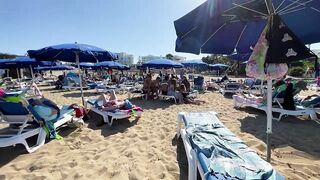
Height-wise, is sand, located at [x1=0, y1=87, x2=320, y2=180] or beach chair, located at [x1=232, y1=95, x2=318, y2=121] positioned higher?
beach chair, located at [x1=232, y1=95, x2=318, y2=121]

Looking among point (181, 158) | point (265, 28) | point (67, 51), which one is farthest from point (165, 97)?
point (265, 28)

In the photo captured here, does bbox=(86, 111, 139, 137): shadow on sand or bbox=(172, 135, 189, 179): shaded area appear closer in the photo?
bbox=(172, 135, 189, 179): shaded area

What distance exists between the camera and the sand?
348cm

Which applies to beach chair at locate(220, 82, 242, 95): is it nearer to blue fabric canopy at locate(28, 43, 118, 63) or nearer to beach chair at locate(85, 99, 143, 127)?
blue fabric canopy at locate(28, 43, 118, 63)

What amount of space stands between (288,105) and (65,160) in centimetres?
607

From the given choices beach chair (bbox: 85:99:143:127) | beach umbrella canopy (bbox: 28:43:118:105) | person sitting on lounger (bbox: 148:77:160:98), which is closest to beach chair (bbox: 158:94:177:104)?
person sitting on lounger (bbox: 148:77:160:98)

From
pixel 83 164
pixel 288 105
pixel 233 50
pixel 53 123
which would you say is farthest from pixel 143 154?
pixel 288 105

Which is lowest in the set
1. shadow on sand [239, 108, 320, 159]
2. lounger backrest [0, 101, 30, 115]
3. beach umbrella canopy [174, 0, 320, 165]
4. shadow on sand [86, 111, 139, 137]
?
shadow on sand [239, 108, 320, 159]

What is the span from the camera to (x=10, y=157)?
4.18m

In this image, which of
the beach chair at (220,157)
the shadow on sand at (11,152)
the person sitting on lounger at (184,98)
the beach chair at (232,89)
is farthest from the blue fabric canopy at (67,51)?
the beach chair at (232,89)

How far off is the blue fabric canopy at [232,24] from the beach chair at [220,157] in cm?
134

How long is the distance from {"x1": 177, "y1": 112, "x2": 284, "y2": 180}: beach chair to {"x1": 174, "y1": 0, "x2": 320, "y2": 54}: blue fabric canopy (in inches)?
52.8

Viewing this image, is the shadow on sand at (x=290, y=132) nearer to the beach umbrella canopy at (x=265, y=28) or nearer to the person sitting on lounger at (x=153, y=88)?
the beach umbrella canopy at (x=265, y=28)

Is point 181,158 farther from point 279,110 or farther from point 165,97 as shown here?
point 165,97
